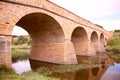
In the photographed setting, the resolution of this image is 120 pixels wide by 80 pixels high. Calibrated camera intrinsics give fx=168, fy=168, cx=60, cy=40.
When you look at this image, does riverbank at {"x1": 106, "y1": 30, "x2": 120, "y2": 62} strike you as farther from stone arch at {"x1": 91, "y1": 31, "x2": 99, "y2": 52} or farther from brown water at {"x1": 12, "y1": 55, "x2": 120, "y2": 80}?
brown water at {"x1": 12, "y1": 55, "x2": 120, "y2": 80}

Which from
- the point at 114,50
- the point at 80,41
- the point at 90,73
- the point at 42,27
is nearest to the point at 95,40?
the point at 114,50

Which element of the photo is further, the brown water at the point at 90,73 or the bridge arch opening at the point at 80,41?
the bridge arch opening at the point at 80,41

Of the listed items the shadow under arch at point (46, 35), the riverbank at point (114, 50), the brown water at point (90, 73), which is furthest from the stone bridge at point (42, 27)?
the riverbank at point (114, 50)

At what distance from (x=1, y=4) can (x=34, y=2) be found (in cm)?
375

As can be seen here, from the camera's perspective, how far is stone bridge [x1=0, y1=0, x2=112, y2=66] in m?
11.2

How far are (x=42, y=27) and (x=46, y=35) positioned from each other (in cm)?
119

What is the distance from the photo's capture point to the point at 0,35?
35.6 ft

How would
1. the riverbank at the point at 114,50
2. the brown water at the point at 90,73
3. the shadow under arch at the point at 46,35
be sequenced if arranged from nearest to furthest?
the brown water at the point at 90,73
the shadow under arch at the point at 46,35
the riverbank at the point at 114,50

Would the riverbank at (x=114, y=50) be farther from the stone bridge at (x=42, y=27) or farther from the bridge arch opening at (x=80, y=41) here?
the stone bridge at (x=42, y=27)

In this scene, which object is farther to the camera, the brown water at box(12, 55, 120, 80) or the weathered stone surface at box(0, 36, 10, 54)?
the brown water at box(12, 55, 120, 80)

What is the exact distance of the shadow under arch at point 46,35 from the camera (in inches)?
698

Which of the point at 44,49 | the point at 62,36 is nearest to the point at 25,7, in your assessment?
the point at 62,36

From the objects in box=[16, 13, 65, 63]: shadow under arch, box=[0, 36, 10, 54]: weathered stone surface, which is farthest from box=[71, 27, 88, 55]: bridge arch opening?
box=[0, 36, 10, 54]: weathered stone surface

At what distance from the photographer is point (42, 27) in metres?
19.4
